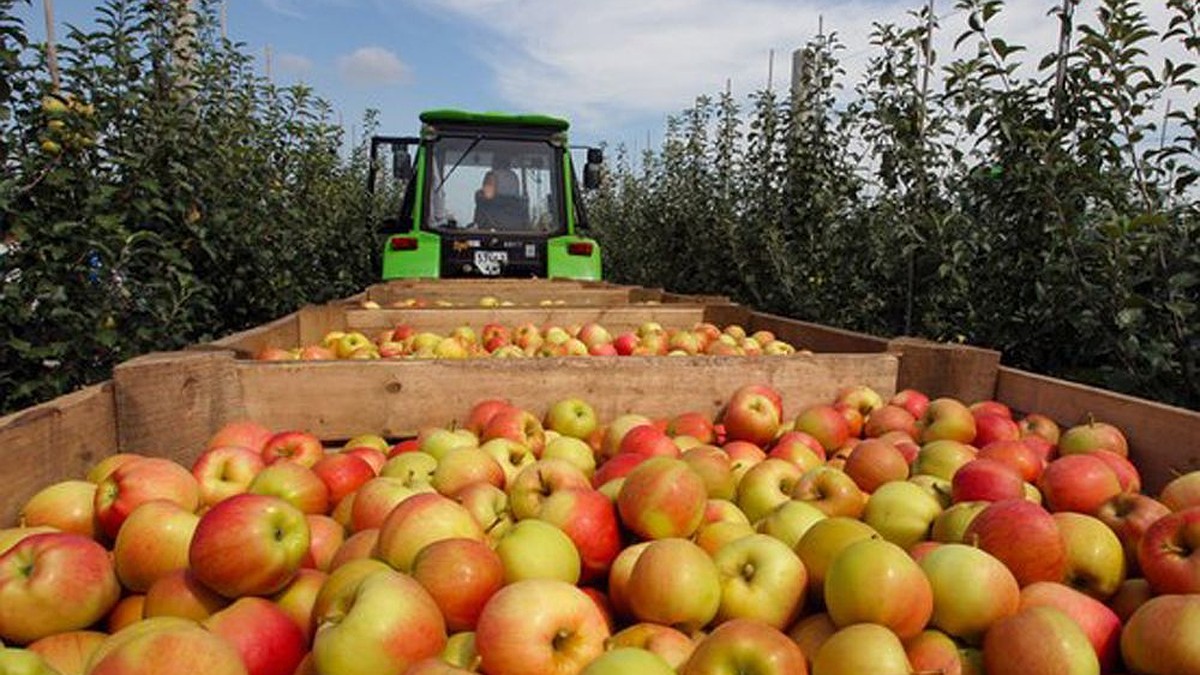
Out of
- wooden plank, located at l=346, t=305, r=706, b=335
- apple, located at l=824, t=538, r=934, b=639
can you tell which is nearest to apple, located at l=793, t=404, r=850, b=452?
apple, located at l=824, t=538, r=934, b=639

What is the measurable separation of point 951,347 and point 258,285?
23.5 feet

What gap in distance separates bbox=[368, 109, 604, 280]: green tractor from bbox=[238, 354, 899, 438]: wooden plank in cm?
529

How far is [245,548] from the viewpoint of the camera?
1521mm

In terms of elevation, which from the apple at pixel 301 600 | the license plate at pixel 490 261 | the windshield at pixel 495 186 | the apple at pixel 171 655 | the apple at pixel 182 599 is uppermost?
the windshield at pixel 495 186

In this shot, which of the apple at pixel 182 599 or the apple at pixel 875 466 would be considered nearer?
the apple at pixel 182 599

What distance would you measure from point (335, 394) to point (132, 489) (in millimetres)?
885

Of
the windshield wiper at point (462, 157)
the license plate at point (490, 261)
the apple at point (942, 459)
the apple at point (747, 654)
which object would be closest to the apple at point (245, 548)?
the apple at point (747, 654)

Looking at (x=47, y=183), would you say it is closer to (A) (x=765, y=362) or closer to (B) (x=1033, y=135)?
(A) (x=765, y=362)

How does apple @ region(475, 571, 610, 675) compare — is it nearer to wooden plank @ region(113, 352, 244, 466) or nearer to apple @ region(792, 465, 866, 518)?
apple @ region(792, 465, 866, 518)

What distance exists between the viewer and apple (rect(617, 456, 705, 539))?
1.80 meters

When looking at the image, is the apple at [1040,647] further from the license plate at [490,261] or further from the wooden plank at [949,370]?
the license plate at [490,261]

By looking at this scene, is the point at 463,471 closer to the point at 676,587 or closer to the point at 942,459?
the point at 676,587

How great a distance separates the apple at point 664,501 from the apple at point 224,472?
1.03 m

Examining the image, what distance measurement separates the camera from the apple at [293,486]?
199 cm
